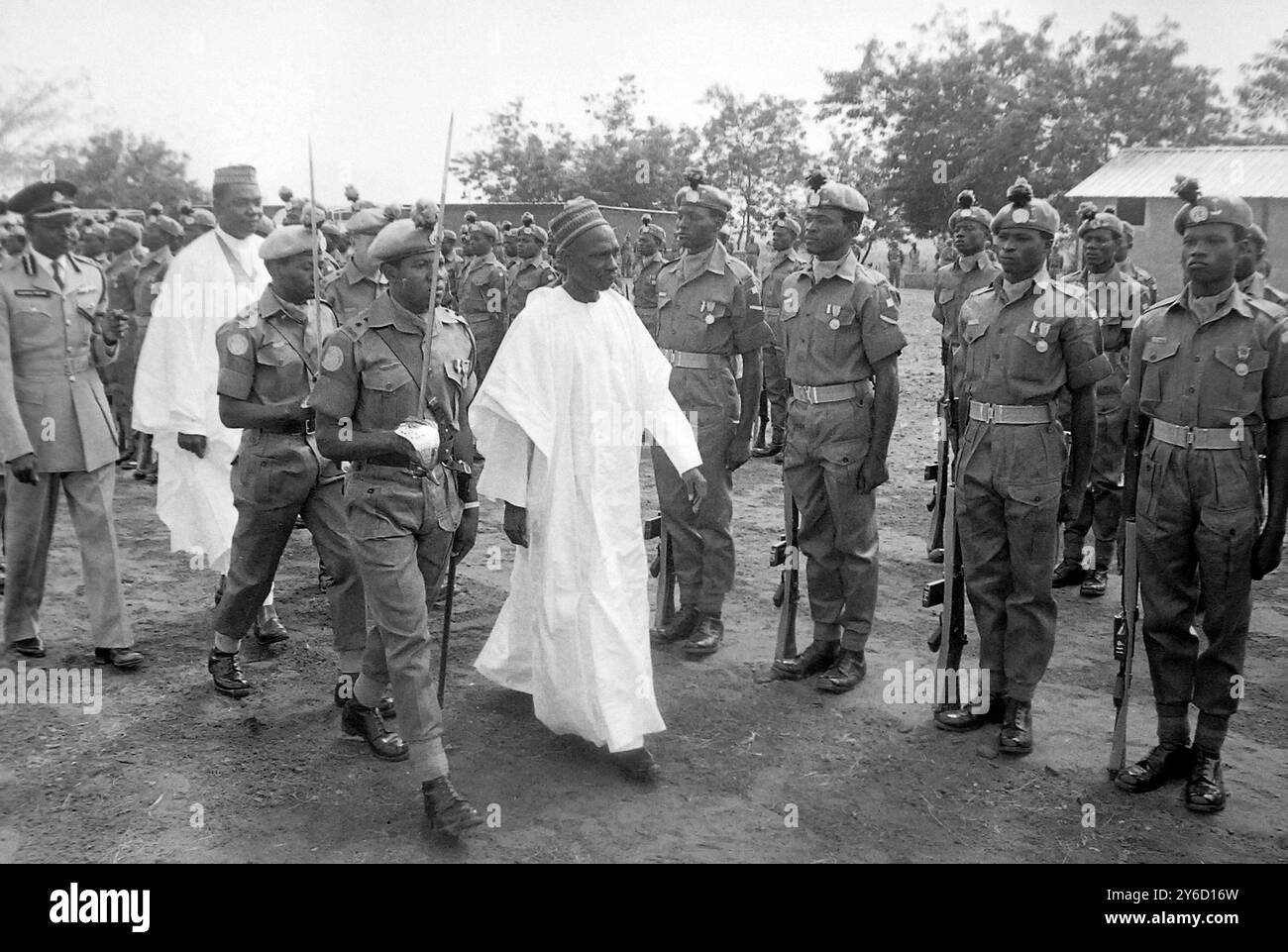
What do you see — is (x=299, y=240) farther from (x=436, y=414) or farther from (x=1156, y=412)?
(x=1156, y=412)

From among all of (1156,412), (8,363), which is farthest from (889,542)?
(8,363)

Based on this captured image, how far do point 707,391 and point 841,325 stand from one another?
1.00 metres

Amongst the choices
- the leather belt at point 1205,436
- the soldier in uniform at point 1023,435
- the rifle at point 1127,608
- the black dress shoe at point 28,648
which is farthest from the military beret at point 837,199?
the black dress shoe at point 28,648

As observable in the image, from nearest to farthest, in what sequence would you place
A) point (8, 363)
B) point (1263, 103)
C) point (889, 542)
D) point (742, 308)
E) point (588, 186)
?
point (8, 363), point (742, 308), point (889, 542), point (1263, 103), point (588, 186)

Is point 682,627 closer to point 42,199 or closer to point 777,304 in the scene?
point 42,199

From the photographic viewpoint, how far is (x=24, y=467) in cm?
540

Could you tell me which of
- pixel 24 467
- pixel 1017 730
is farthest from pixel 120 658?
pixel 1017 730

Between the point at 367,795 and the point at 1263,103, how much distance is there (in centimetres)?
2147

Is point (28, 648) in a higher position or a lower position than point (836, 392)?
lower

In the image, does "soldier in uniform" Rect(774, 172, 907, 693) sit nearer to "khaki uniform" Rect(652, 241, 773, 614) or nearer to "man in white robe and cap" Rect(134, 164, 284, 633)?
"khaki uniform" Rect(652, 241, 773, 614)

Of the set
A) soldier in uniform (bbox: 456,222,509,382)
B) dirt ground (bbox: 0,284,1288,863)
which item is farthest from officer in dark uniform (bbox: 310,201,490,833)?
soldier in uniform (bbox: 456,222,509,382)

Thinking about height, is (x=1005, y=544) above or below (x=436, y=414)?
below

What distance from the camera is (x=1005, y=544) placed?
4.91 meters

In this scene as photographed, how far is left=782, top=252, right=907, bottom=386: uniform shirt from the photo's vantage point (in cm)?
532
